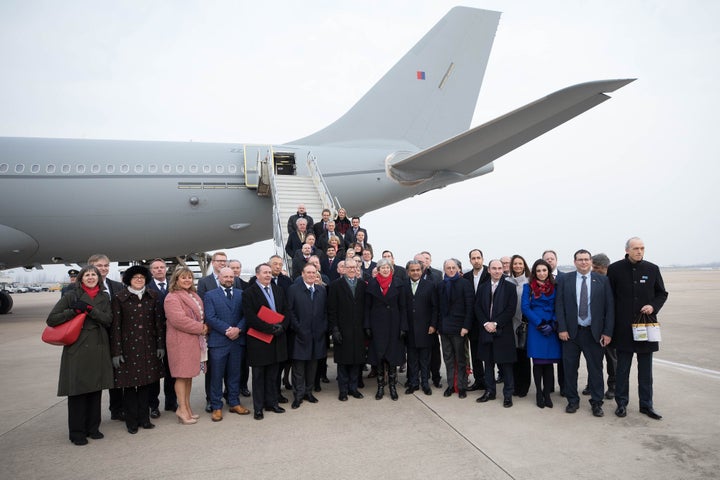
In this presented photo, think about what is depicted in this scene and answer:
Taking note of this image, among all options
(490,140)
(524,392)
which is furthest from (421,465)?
(490,140)

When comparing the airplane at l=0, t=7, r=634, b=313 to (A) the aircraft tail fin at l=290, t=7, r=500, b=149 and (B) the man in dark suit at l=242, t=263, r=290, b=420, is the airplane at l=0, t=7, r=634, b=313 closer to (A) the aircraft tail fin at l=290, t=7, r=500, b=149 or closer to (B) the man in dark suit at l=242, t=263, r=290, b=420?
(A) the aircraft tail fin at l=290, t=7, r=500, b=149

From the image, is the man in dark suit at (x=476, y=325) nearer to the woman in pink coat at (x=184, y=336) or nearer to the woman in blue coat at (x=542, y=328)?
the woman in blue coat at (x=542, y=328)

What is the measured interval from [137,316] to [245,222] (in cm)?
891

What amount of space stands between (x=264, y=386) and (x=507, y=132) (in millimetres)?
6937

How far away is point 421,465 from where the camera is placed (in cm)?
331

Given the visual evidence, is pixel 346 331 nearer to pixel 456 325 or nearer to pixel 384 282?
pixel 384 282

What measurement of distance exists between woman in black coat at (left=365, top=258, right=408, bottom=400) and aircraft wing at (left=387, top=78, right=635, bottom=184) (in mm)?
4662

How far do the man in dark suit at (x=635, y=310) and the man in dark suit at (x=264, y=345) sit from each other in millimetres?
3621

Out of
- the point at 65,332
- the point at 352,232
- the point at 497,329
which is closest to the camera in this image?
the point at 65,332

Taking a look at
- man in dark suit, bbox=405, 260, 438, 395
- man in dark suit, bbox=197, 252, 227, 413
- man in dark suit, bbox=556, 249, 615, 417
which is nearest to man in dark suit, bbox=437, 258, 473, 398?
man in dark suit, bbox=405, 260, 438, 395

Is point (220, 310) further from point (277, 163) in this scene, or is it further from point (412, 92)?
point (412, 92)

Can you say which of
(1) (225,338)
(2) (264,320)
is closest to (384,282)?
(2) (264,320)

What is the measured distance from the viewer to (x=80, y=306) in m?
4.02

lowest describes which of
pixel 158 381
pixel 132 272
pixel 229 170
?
pixel 158 381
